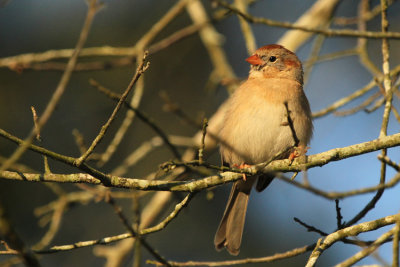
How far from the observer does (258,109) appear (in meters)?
4.57

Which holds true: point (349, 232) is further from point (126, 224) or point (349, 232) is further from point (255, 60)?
point (255, 60)

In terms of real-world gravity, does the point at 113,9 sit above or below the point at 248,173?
above

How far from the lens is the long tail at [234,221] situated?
472cm

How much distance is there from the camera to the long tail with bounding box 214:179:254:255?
4.72 metres

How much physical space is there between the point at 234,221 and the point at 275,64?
1.66m

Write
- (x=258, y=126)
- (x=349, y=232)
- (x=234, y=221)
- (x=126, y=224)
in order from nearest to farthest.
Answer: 1. (x=126, y=224)
2. (x=349, y=232)
3. (x=258, y=126)
4. (x=234, y=221)

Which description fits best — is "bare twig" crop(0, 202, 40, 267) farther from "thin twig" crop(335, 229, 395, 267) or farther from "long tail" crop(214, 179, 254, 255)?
"long tail" crop(214, 179, 254, 255)

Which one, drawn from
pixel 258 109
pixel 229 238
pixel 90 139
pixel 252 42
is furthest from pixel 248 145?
pixel 90 139

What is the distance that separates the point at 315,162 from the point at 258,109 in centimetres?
125

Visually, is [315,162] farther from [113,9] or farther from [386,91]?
[113,9]

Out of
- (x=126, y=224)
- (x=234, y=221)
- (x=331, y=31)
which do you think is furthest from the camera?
(x=234, y=221)

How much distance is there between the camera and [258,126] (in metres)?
4.53

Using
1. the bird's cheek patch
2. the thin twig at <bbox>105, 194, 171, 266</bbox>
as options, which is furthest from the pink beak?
the thin twig at <bbox>105, 194, 171, 266</bbox>

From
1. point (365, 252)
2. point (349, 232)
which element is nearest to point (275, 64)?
point (349, 232)
